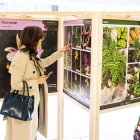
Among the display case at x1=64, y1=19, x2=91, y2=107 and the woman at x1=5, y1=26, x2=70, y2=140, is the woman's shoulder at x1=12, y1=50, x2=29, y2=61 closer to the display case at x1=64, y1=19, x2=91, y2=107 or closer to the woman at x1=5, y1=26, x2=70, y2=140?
the woman at x1=5, y1=26, x2=70, y2=140

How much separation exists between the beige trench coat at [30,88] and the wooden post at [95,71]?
47cm

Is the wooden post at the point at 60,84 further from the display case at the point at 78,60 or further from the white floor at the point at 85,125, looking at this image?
the white floor at the point at 85,125

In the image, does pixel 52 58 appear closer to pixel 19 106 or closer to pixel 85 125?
pixel 19 106

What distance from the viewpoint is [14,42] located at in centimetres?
247

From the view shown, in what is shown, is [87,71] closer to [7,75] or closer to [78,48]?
[78,48]

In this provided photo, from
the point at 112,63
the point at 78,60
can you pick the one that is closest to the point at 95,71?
the point at 112,63

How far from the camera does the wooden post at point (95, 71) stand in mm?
2016

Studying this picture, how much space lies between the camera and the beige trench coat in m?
2.08

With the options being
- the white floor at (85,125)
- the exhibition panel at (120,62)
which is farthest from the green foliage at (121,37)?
the white floor at (85,125)

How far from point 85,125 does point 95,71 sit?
190 centimetres

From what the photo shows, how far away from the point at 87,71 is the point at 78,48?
0.24 metres

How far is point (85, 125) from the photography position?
380 cm
